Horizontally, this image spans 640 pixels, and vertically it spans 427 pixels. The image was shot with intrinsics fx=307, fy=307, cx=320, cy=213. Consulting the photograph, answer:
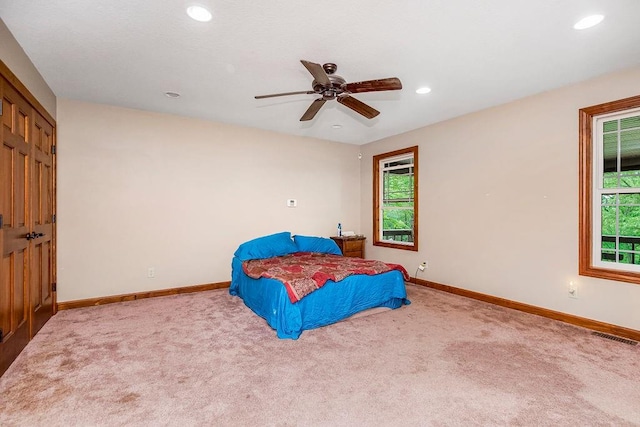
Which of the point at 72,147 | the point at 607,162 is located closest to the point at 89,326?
the point at 72,147

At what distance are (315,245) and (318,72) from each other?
2.92m

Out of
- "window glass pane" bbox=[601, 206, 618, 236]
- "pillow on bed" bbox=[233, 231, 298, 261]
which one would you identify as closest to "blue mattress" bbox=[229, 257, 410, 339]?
"pillow on bed" bbox=[233, 231, 298, 261]

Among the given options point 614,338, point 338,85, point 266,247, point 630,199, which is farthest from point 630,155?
point 266,247

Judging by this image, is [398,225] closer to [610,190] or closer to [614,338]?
[610,190]

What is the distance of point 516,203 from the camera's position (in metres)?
3.67

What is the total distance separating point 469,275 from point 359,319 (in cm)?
186

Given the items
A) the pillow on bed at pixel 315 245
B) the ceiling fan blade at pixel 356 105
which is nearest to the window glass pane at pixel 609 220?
the ceiling fan blade at pixel 356 105

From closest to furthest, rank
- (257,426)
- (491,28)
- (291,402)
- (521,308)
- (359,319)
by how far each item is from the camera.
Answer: (257,426) → (291,402) → (491,28) → (359,319) → (521,308)

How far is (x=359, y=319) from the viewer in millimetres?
3291

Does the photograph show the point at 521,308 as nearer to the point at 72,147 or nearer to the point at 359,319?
the point at 359,319

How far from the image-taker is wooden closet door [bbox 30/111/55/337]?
2.84m

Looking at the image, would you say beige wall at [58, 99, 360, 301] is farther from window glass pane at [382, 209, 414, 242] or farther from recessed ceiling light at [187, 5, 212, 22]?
recessed ceiling light at [187, 5, 212, 22]

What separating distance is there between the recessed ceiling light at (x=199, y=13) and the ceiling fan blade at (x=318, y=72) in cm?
70

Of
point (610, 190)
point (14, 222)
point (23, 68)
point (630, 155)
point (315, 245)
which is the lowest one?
point (315, 245)
